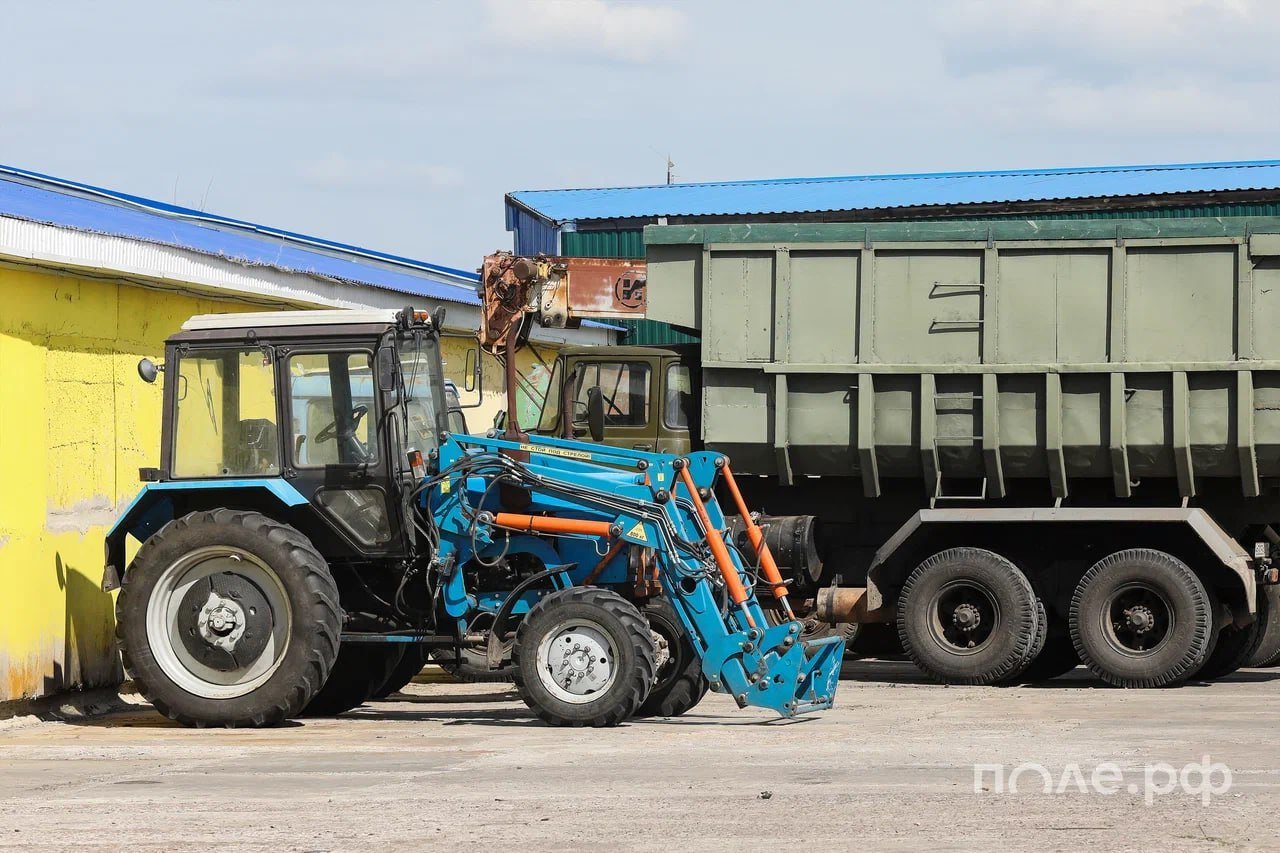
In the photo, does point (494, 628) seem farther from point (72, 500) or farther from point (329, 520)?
point (72, 500)

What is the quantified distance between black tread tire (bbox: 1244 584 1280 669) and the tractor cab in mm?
7069

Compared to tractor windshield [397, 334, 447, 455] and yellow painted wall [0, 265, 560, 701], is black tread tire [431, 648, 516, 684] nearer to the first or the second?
tractor windshield [397, 334, 447, 455]

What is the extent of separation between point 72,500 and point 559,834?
622cm

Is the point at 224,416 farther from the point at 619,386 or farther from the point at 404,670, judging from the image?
the point at 619,386

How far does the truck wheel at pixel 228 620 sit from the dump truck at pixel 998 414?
3091mm

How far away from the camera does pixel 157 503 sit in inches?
460

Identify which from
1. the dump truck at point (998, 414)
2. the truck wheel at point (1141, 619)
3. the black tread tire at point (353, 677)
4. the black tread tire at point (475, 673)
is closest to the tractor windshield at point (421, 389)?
the black tread tire at point (353, 677)

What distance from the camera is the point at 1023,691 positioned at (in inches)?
543

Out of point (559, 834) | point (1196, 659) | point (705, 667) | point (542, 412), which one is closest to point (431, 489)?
point (705, 667)

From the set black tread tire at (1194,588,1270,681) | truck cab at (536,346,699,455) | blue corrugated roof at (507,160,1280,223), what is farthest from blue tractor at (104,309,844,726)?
blue corrugated roof at (507,160,1280,223)

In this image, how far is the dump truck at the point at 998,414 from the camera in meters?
13.7

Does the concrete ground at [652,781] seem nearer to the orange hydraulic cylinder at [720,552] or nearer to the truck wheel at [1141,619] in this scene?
the orange hydraulic cylinder at [720,552]

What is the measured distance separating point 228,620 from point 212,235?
20.9ft

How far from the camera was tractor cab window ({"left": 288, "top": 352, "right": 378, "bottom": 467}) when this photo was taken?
37.6 feet
